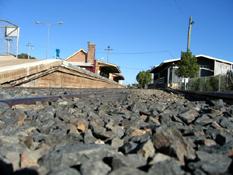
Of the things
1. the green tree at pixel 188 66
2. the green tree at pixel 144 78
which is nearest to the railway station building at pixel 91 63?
the green tree at pixel 188 66

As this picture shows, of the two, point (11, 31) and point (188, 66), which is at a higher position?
point (188, 66)

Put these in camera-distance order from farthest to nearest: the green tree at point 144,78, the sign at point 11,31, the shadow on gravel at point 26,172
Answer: the green tree at point 144,78, the sign at point 11,31, the shadow on gravel at point 26,172

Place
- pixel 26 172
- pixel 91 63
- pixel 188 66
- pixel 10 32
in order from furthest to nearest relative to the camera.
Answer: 1. pixel 91 63
2. pixel 188 66
3. pixel 10 32
4. pixel 26 172

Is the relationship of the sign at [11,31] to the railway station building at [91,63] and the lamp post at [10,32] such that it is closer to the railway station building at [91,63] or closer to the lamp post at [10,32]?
the lamp post at [10,32]

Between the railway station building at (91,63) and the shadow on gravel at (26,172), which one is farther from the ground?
the railway station building at (91,63)

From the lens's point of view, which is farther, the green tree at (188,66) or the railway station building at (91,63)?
the railway station building at (91,63)

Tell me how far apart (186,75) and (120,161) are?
4196cm

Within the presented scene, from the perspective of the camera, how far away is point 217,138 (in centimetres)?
320

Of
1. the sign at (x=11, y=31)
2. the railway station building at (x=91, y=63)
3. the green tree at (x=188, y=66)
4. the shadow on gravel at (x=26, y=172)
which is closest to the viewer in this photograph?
the shadow on gravel at (x=26, y=172)

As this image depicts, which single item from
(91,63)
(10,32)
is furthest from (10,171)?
(91,63)

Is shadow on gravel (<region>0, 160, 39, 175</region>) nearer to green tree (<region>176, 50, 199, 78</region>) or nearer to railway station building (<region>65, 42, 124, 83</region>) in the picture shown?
railway station building (<region>65, 42, 124, 83</region>)

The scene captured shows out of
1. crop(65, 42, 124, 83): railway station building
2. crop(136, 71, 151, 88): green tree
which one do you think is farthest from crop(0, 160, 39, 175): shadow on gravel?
crop(136, 71, 151, 88): green tree

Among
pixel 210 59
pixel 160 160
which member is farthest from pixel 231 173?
pixel 210 59

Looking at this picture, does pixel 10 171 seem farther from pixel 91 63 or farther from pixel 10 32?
pixel 91 63
